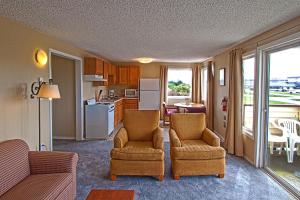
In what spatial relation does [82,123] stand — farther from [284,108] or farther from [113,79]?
[284,108]

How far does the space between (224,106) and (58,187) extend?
430 centimetres

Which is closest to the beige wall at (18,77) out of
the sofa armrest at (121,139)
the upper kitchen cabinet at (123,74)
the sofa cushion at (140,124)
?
the sofa armrest at (121,139)

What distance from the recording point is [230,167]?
4.12 metres

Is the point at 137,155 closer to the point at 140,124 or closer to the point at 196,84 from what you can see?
the point at 140,124

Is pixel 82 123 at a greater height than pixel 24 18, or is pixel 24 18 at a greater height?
pixel 24 18

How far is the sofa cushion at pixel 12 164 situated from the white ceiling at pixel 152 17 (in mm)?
1542

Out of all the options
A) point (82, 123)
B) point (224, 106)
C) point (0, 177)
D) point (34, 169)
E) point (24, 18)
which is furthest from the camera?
point (82, 123)

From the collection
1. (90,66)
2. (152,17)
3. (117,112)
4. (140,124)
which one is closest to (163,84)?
(117,112)

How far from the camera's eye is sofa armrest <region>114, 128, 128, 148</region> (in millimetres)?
3627

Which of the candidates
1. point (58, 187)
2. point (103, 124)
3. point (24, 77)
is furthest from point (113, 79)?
point (58, 187)

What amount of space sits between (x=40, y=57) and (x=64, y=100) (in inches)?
88.4

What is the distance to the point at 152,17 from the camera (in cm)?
308

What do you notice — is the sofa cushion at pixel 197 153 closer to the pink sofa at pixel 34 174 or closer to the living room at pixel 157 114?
the living room at pixel 157 114

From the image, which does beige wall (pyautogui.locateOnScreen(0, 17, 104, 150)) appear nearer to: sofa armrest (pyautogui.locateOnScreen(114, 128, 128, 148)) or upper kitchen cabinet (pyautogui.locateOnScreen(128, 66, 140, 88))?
sofa armrest (pyautogui.locateOnScreen(114, 128, 128, 148))
